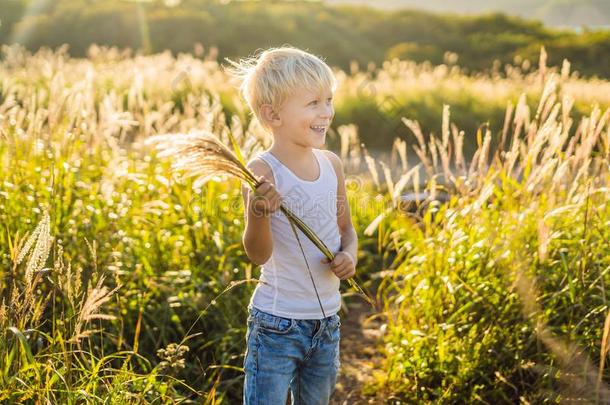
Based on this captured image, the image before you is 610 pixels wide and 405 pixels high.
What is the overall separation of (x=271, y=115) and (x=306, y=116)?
0.14 metres

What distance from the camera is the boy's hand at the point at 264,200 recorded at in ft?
7.27

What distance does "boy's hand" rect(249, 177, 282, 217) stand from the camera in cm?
222

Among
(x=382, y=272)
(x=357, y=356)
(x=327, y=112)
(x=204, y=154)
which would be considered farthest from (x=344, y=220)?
(x=357, y=356)

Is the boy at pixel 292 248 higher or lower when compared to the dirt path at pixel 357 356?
higher

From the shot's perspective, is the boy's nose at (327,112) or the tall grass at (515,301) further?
the tall grass at (515,301)

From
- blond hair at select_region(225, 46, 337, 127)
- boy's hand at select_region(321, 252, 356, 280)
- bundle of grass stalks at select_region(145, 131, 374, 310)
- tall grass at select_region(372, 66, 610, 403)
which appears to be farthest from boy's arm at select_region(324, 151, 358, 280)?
tall grass at select_region(372, 66, 610, 403)

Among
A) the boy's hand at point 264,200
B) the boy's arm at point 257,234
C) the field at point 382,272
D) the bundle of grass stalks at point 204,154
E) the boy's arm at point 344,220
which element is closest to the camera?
the bundle of grass stalks at point 204,154

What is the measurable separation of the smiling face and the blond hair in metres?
0.02

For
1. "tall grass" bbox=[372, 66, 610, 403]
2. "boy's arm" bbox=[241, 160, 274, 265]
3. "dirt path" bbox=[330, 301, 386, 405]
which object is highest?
"boy's arm" bbox=[241, 160, 274, 265]

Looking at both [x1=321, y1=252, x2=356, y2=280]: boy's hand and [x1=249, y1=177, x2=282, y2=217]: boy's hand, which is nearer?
[x1=249, y1=177, x2=282, y2=217]: boy's hand

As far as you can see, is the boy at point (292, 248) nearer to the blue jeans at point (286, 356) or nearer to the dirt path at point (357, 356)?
the blue jeans at point (286, 356)

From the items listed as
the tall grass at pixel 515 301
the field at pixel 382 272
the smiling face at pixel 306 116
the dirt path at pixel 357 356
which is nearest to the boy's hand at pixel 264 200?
the smiling face at pixel 306 116

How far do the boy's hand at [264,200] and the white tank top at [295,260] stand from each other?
0.56 feet

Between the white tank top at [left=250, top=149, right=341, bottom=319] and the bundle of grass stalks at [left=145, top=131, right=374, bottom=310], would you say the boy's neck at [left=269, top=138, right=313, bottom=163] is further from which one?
the bundle of grass stalks at [left=145, top=131, right=374, bottom=310]
